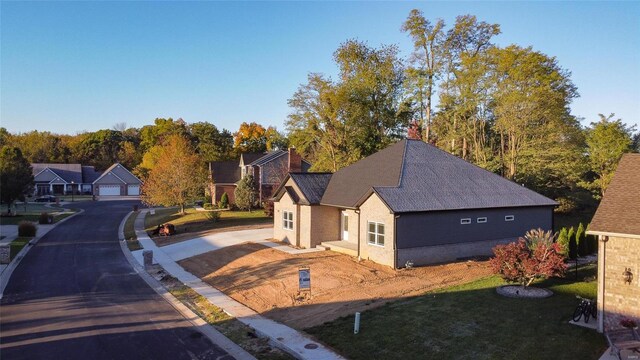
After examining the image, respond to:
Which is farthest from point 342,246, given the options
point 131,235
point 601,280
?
point 131,235

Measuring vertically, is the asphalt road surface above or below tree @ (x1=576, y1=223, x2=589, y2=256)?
below

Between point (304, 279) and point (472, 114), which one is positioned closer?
point (304, 279)

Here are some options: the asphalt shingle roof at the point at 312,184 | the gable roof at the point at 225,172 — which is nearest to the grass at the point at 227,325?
the asphalt shingle roof at the point at 312,184

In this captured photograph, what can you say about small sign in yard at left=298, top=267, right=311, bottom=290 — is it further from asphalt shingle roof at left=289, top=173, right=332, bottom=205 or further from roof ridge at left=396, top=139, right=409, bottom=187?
asphalt shingle roof at left=289, top=173, right=332, bottom=205

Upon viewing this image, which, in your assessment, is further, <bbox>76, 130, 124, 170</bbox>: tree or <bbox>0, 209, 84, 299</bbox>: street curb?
<bbox>76, 130, 124, 170</bbox>: tree

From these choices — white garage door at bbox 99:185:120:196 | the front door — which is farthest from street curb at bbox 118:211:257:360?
white garage door at bbox 99:185:120:196

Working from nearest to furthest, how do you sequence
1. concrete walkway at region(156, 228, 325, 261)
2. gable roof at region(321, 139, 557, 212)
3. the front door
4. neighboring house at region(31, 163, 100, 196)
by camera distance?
1. gable roof at region(321, 139, 557, 212)
2. the front door
3. concrete walkway at region(156, 228, 325, 261)
4. neighboring house at region(31, 163, 100, 196)

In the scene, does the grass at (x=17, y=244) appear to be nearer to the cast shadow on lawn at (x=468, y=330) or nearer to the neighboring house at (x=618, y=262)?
the cast shadow on lawn at (x=468, y=330)

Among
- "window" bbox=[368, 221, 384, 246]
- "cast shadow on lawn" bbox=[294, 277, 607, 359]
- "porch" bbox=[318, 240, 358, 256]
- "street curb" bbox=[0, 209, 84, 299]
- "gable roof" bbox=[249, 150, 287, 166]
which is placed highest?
"gable roof" bbox=[249, 150, 287, 166]

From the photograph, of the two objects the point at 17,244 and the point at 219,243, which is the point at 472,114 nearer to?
the point at 219,243
